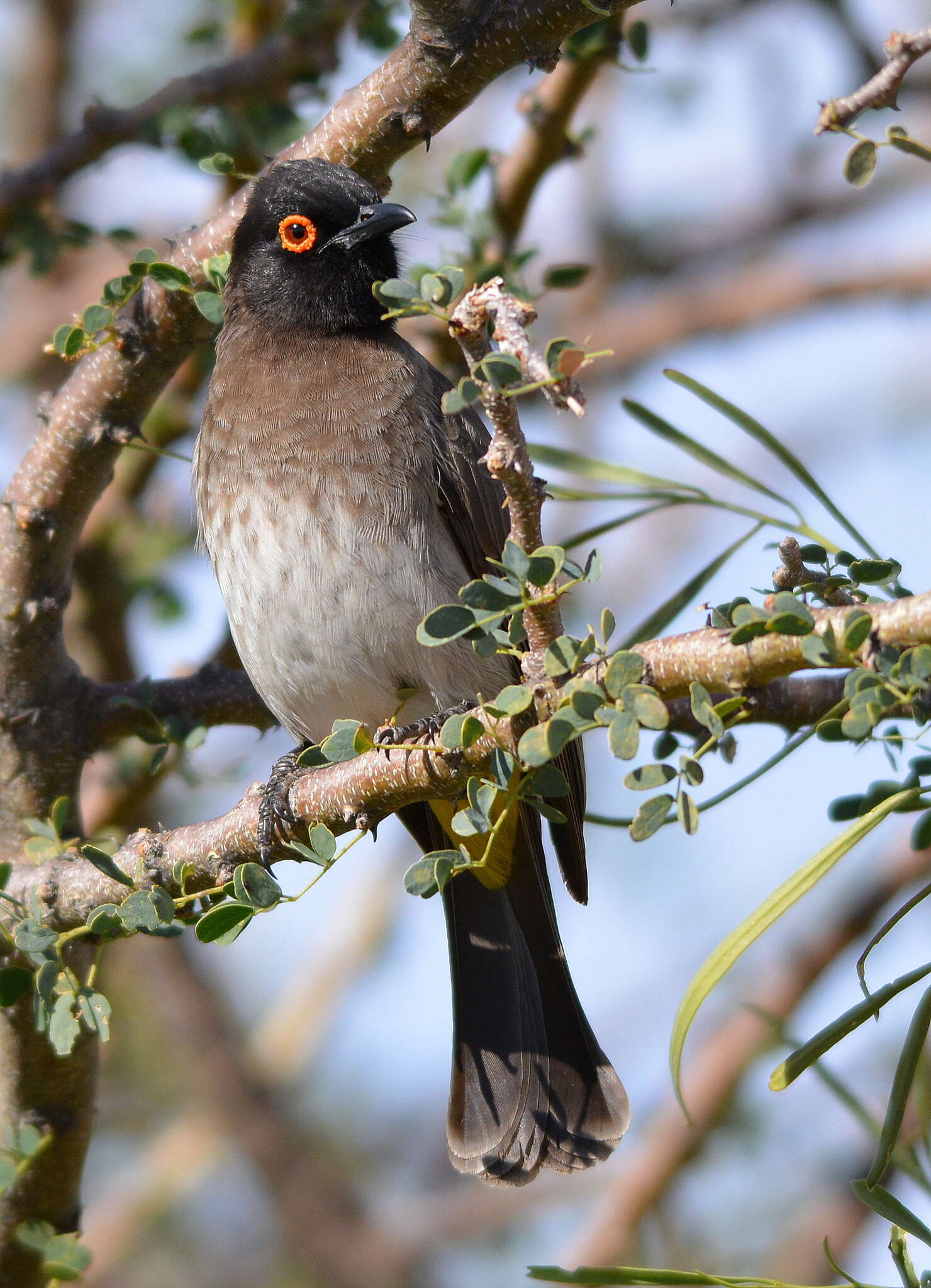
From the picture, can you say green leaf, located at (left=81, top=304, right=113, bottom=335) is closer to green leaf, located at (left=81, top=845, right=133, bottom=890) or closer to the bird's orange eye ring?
green leaf, located at (left=81, top=845, right=133, bottom=890)

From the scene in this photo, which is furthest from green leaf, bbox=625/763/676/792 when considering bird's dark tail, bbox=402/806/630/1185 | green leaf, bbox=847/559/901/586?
bird's dark tail, bbox=402/806/630/1185

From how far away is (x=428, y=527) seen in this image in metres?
3.52

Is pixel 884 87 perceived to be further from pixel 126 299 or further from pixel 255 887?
pixel 126 299

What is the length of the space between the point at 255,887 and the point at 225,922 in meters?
0.10

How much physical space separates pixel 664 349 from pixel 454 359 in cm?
338

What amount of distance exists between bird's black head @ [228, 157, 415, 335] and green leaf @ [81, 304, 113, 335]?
100 centimetres

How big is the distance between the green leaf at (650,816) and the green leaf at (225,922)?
71 cm

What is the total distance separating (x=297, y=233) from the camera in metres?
4.11

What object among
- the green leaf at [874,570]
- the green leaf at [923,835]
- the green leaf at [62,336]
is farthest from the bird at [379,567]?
the green leaf at [874,570]

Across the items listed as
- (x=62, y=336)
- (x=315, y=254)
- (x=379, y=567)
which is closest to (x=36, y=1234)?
(x=379, y=567)

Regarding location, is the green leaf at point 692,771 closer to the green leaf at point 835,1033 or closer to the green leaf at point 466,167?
the green leaf at point 835,1033

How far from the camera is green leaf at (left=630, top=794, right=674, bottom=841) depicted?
1938 millimetres

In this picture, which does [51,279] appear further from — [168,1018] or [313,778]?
[313,778]

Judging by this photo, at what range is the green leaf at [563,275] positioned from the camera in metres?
4.03
